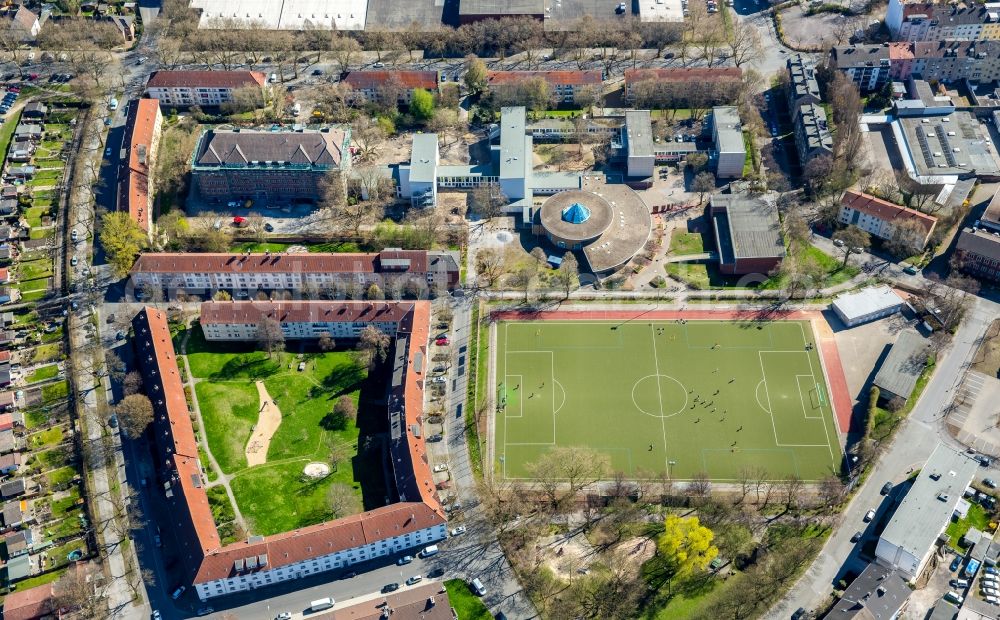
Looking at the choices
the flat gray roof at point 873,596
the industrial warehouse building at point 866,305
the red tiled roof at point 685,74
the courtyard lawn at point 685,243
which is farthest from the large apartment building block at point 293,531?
the red tiled roof at point 685,74

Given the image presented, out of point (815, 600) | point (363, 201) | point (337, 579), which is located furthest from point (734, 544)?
point (363, 201)

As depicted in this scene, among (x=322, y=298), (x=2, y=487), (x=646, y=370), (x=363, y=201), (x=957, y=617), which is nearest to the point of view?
(x=957, y=617)

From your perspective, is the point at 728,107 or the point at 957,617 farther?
the point at 728,107

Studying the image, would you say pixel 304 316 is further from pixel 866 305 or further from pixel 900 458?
pixel 900 458

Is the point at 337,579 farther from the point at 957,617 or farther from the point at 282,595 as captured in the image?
the point at 957,617

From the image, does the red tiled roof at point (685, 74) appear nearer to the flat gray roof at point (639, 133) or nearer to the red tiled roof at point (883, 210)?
the flat gray roof at point (639, 133)

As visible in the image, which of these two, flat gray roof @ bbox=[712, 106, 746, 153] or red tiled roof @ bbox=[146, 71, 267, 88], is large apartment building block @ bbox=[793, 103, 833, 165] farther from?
red tiled roof @ bbox=[146, 71, 267, 88]

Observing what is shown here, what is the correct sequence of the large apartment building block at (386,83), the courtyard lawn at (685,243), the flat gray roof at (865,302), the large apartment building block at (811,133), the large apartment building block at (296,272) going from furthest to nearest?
the large apartment building block at (386,83), the large apartment building block at (811,133), the courtyard lawn at (685,243), the large apartment building block at (296,272), the flat gray roof at (865,302)
